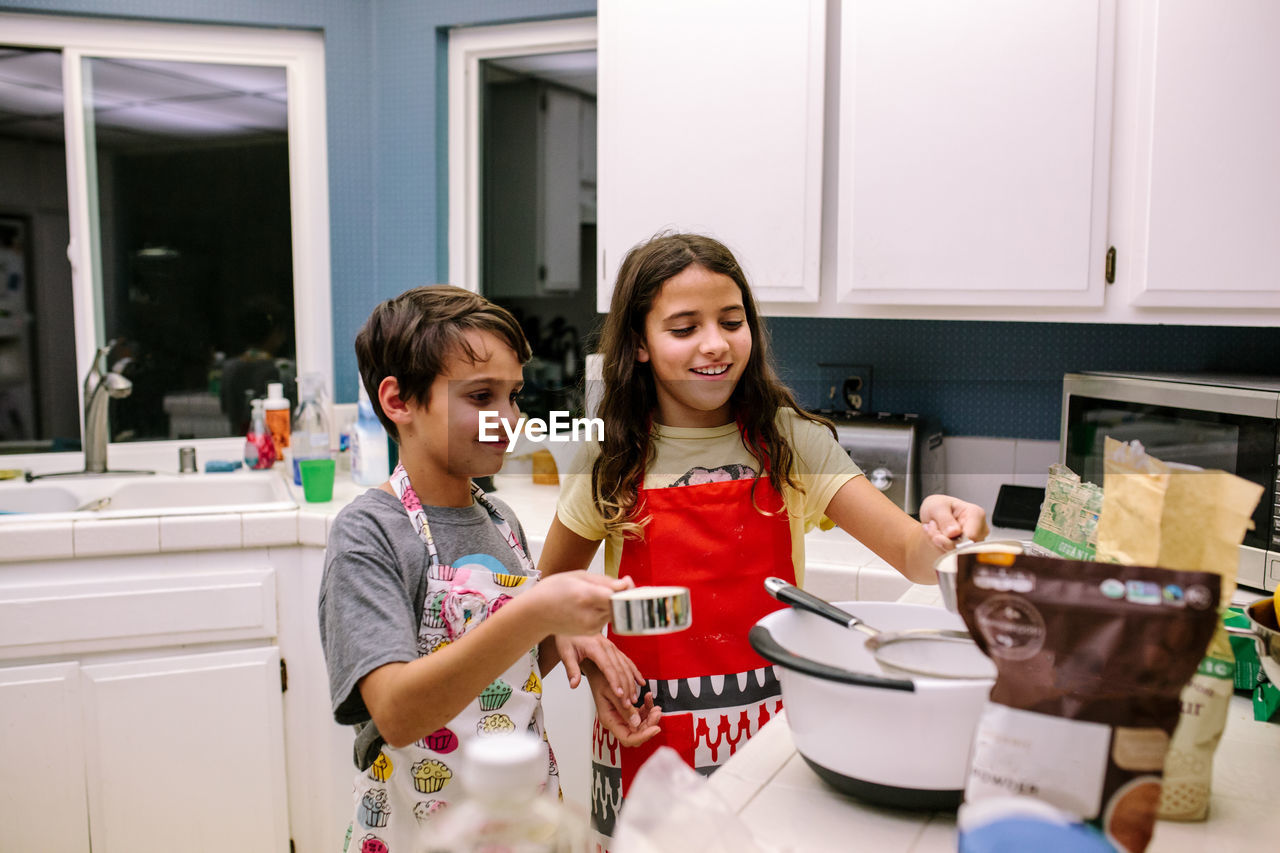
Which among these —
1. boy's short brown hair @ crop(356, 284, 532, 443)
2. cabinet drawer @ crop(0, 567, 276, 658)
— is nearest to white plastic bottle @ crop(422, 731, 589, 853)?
boy's short brown hair @ crop(356, 284, 532, 443)

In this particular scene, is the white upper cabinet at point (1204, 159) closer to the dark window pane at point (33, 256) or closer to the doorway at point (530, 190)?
the doorway at point (530, 190)

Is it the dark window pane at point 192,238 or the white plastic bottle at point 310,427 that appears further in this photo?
the dark window pane at point 192,238

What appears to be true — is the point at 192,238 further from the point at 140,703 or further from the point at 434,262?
the point at 140,703

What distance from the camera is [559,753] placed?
6.37 ft

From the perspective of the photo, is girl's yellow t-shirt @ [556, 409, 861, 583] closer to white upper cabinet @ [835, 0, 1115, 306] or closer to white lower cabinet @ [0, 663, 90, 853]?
white upper cabinet @ [835, 0, 1115, 306]

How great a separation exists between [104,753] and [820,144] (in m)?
1.81

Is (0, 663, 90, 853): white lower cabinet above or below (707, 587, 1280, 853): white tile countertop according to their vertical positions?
below

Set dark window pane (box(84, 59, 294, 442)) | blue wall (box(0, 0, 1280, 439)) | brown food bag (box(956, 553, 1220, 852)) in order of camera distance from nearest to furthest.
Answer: brown food bag (box(956, 553, 1220, 852)) → blue wall (box(0, 0, 1280, 439)) → dark window pane (box(84, 59, 294, 442))

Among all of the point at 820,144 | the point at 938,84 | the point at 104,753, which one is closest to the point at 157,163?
the point at 104,753

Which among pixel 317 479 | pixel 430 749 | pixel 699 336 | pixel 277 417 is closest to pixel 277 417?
pixel 277 417

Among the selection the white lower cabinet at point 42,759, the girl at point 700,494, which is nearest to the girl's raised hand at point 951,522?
the girl at point 700,494

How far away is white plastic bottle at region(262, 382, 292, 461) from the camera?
2.43m

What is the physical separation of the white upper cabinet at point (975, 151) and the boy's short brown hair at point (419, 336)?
1.12m

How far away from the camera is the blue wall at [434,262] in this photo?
2.12 meters
